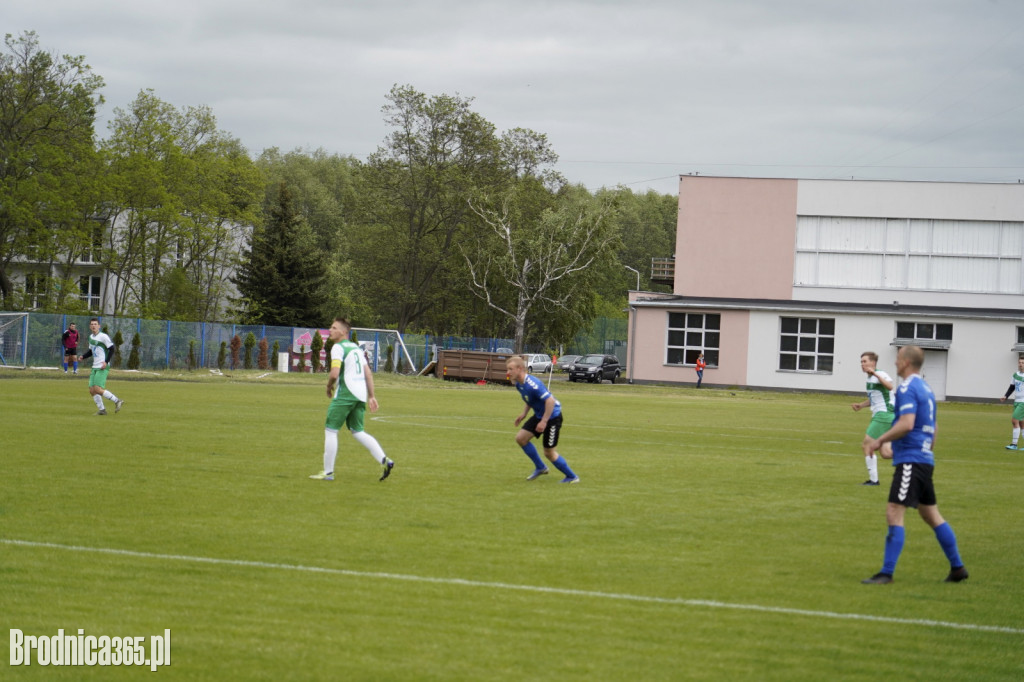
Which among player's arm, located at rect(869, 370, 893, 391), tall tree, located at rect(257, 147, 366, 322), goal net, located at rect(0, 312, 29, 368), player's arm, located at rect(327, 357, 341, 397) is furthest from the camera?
tall tree, located at rect(257, 147, 366, 322)

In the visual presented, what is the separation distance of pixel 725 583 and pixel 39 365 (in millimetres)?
47152

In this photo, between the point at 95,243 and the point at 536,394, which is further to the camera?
the point at 95,243

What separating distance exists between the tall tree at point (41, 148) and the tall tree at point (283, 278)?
44.6ft

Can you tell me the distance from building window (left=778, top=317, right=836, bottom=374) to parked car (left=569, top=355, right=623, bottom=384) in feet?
36.2

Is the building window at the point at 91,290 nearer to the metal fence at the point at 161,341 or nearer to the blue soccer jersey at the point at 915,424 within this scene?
the metal fence at the point at 161,341

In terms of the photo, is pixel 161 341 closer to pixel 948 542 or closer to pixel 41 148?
pixel 41 148

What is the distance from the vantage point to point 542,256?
242 ft

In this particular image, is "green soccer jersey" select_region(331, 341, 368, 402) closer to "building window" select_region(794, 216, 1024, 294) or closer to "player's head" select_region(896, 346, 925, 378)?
"player's head" select_region(896, 346, 925, 378)

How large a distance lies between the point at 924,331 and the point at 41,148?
164ft

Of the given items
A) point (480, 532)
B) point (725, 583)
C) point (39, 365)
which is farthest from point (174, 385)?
point (725, 583)

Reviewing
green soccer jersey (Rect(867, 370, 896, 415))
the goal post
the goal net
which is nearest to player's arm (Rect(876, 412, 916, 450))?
green soccer jersey (Rect(867, 370, 896, 415))

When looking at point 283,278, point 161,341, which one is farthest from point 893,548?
point 283,278

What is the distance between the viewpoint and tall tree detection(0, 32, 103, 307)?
59031 millimetres

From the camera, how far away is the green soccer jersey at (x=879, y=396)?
16.7m
